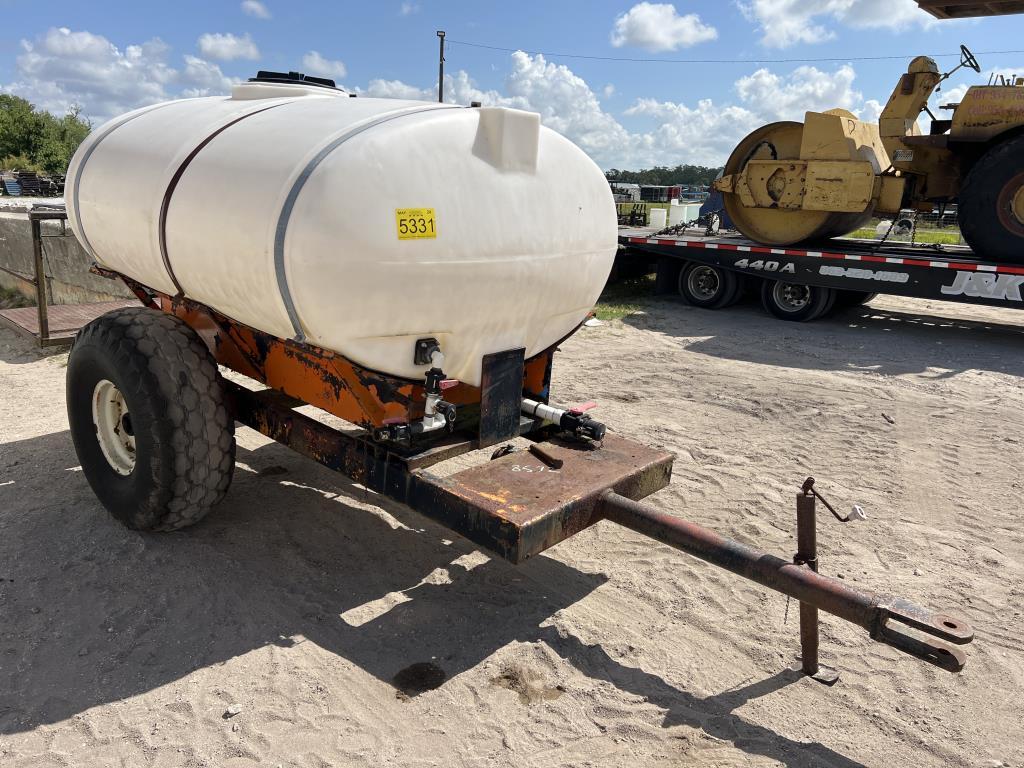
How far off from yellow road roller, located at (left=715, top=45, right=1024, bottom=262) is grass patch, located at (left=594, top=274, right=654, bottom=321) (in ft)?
6.44

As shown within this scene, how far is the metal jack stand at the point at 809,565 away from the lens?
2.89 meters

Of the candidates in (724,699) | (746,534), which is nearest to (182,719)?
(724,699)

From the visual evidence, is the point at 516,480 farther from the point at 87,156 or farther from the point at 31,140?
the point at 31,140

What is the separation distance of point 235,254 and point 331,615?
1.62 m

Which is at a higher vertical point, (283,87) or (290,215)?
(283,87)

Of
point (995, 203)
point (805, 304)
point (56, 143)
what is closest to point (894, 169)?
point (995, 203)

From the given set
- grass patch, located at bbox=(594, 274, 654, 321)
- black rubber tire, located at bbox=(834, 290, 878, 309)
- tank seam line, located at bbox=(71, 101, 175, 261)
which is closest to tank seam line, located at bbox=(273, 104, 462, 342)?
tank seam line, located at bbox=(71, 101, 175, 261)

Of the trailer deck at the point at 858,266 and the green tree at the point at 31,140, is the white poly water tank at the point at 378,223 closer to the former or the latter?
the trailer deck at the point at 858,266

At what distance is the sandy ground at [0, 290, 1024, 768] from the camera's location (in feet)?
8.81

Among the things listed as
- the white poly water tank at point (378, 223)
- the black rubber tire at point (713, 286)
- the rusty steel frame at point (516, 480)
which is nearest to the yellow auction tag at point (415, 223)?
the white poly water tank at point (378, 223)

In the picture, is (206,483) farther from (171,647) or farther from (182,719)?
(182,719)

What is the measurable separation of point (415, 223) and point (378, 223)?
0.48ft

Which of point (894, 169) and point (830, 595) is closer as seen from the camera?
point (830, 595)

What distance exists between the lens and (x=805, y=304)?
35.0 ft
